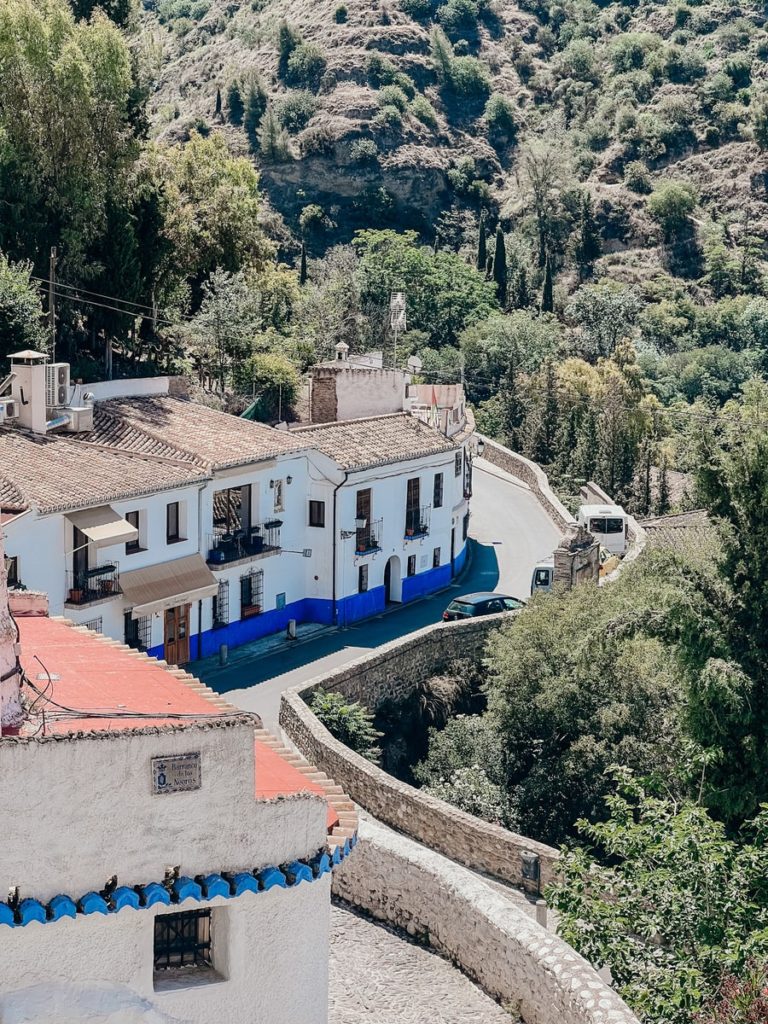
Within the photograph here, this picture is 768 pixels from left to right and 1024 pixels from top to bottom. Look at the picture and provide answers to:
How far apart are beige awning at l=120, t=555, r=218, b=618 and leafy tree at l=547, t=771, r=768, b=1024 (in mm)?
13905

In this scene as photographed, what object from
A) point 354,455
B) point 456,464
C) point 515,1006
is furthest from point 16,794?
point 456,464

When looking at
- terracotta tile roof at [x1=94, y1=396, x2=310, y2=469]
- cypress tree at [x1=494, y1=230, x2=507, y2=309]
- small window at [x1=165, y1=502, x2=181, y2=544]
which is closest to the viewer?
small window at [x1=165, y1=502, x2=181, y2=544]

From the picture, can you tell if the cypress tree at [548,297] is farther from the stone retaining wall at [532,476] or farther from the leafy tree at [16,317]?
the leafy tree at [16,317]

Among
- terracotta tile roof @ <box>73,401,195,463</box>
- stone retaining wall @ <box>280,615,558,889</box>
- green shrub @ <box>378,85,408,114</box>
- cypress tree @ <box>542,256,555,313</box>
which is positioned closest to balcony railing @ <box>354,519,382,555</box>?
terracotta tile roof @ <box>73,401,195,463</box>

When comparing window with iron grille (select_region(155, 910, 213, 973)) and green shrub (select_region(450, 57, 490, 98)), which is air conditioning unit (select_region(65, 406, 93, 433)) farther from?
green shrub (select_region(450, 57, 490, 98))

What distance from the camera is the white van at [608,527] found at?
46.2 m

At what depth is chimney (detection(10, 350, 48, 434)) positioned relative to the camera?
33812 millimetres

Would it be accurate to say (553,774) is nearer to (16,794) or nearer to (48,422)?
(48,422)

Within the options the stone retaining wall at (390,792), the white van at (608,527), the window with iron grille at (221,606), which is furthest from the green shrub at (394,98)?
the stone retaining wall at (390,792)

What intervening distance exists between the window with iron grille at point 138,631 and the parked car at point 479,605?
320 inches

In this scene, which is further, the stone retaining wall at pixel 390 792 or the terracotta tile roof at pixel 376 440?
the terracotta tile roof at pixel 376 440

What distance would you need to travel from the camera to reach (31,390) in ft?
111

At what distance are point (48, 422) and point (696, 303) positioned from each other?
7278 cm

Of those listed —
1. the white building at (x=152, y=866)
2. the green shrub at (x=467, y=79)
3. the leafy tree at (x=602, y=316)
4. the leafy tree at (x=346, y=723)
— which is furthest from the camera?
the green shrub at (x=467, y=79)
